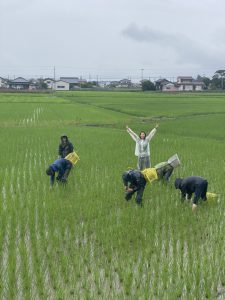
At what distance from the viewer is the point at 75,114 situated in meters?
23.3

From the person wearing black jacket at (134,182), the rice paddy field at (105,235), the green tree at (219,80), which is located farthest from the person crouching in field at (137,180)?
A: the green tree at (219,80)

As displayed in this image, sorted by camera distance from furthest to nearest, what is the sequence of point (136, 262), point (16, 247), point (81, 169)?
point (81, 169) < point (16, 247) < point (136, 262)

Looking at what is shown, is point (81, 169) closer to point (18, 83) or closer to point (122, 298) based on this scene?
point (122, 298)

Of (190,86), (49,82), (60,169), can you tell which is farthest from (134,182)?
(49,82)

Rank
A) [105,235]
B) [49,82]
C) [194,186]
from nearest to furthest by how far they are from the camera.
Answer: [105,235], [194,186], [49,82]

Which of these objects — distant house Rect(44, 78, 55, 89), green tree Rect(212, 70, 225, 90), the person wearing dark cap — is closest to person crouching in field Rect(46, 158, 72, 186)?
the person wearing dark cap

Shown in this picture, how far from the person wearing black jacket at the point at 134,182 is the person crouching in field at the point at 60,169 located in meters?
1.39

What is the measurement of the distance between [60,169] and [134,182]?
5.57 feet

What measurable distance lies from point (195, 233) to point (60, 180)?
3035 mm

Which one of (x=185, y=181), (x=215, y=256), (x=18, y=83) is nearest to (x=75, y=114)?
(x=185, y=181)

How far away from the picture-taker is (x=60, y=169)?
7.23 metres

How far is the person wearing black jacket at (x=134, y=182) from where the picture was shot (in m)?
5.90

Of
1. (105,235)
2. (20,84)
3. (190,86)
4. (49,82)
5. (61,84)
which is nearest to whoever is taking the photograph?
(105,235)

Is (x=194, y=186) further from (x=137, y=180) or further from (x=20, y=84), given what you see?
(x=20, y=84)
